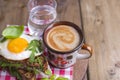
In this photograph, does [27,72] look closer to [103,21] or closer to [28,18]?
[28,18]

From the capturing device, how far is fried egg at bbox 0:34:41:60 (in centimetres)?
95

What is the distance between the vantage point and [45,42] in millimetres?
982

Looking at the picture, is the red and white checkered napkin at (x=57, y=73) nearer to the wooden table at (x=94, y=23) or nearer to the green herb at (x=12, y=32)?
the wooden table at (x=94, y=23)

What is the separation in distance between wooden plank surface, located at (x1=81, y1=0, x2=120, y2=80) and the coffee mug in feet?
0.30

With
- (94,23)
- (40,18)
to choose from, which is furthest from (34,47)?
(94,23)

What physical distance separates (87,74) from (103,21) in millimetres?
274

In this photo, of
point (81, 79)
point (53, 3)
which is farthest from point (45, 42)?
point (53, 3)

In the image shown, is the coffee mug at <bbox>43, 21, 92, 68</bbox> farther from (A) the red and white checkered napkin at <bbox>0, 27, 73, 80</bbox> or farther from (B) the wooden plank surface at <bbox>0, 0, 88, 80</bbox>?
(B) the wooden plank surface at <bbox>0, 0, 88, 80</bbox>

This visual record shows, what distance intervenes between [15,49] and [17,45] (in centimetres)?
2

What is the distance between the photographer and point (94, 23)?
48.3 inches

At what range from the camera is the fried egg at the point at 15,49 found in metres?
0.95

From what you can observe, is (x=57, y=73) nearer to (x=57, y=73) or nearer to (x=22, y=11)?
(x=57, y=73)

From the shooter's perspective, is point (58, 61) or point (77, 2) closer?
point (58, 61)

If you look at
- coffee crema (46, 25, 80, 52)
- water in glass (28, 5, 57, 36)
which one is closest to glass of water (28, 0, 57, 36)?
water in glass (28, 5, 57, 36)
